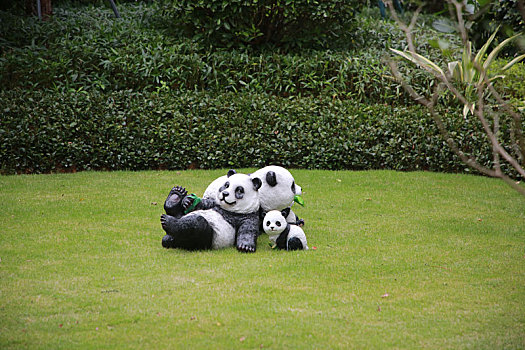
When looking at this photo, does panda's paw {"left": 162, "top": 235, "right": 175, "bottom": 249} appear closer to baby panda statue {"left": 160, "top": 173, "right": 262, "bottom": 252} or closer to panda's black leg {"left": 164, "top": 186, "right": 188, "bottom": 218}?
baby panda statue {"left": 160, "top": 173, "right": 262, "bottom": 252}

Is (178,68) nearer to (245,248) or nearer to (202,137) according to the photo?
(202,137)

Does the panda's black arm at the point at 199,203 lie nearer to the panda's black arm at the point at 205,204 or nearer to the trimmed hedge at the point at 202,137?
the panda's black arm at the point at 205,204

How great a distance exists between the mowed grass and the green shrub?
4.57 metres

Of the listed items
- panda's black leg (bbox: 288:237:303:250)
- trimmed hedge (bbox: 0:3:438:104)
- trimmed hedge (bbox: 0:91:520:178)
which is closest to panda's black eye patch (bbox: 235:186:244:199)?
panda's black leg (bbox: 288:237:303:250)

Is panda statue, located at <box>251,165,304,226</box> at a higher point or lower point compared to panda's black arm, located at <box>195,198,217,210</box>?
higher

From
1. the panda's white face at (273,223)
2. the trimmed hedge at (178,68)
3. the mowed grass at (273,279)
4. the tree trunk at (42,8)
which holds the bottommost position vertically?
the mowed grass at (273,279)

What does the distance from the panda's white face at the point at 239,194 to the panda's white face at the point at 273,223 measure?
0.25 metres

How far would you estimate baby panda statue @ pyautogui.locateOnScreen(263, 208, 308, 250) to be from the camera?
469cm

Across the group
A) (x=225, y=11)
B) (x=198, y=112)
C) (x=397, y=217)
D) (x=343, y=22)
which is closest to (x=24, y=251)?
(x=397, y=217)

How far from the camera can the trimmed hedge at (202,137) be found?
832 cm

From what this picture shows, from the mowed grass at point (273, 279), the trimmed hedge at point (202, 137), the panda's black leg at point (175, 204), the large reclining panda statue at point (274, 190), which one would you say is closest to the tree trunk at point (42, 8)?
the trimmed hedge at point (202, 137)

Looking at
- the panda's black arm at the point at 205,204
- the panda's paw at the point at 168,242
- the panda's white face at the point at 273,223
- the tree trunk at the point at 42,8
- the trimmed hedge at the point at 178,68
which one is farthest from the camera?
the tree trunk at the point at 42,8

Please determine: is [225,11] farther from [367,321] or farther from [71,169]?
[367,321]

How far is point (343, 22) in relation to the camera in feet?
36.1
